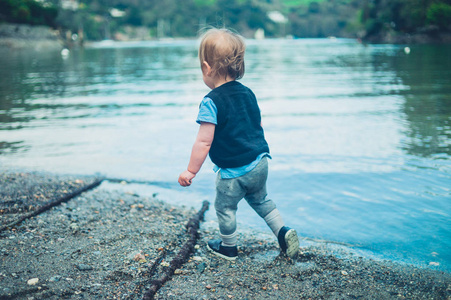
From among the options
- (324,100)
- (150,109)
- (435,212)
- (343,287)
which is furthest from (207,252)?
(324,100)

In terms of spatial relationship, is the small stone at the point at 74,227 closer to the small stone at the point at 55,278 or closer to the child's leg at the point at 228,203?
the small stone at the point at 55,278

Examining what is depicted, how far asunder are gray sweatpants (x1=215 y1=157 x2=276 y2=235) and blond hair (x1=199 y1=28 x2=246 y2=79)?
0.79m

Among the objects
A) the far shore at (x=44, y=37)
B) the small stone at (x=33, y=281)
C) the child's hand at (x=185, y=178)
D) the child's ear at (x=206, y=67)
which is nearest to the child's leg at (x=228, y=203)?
the child's hand at (x=185, y=178)

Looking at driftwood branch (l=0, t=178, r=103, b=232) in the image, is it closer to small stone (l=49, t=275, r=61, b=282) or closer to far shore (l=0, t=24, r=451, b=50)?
small stone (l=49, t=275, r=61, b=282)

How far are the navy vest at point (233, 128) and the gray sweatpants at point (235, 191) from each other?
4.7 inches

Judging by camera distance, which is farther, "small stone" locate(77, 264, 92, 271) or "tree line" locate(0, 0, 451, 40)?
"tree line" locate(0, 0, 451, 40)

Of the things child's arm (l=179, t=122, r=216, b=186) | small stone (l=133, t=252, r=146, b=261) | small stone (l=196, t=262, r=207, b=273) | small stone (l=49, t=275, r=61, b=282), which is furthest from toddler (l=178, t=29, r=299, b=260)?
small stone (l=49, t=275, r=61, b=282)

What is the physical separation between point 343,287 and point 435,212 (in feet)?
6.70

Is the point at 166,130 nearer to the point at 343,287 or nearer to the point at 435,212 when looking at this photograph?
the point at 435,212

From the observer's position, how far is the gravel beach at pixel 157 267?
8.80ft

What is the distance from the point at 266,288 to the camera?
9.14ft

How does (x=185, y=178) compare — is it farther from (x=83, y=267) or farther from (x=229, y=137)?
(x=83, y=267)

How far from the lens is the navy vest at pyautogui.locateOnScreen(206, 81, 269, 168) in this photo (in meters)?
3.02

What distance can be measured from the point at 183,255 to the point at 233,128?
3.63 feet
